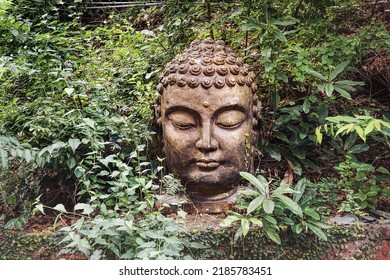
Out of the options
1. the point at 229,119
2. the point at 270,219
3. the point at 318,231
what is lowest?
the point at 318,231

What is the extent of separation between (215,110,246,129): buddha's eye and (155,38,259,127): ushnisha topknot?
202mm

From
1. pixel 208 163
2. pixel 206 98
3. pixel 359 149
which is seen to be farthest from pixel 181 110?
pixel 359 149

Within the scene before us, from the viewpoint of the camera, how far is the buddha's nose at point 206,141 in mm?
3348

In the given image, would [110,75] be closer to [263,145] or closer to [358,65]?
[263,145]

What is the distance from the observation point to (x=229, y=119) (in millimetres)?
3439

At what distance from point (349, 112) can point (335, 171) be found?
22.6 inches

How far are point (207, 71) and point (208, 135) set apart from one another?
48cm

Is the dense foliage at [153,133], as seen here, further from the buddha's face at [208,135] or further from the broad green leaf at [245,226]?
the buddha's face at [208,135]

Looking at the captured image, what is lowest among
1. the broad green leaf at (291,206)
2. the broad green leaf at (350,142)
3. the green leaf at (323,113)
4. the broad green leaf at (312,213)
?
the broad green leaf at (312,213)

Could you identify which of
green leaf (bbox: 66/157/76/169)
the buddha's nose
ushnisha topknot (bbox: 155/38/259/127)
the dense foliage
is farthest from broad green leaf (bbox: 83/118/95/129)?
the buddha's nose

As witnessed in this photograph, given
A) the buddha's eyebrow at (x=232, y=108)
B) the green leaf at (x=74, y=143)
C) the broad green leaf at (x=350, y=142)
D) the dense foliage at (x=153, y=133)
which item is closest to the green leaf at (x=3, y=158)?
the dense foliage at (x=153, y=133)

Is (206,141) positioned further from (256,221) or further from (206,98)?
(256,221)
